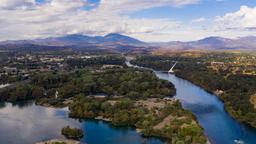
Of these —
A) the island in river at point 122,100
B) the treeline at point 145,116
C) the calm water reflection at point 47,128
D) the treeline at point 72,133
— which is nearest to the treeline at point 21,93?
the island in river at point 122,100

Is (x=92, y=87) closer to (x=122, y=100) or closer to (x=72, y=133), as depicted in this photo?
(x=122, y=100)

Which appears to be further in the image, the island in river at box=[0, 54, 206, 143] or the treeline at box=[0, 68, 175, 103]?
the treeline at box=[0, 68, 175, 103]

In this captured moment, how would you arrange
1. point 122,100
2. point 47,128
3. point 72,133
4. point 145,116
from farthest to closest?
1. point 122,100
2. point 145,116
3. point 47,128
4. point 72,133

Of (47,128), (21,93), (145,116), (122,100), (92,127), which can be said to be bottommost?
(92,127)

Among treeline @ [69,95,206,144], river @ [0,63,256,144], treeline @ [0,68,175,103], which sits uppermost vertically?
treeline @ [0,68,175,103]

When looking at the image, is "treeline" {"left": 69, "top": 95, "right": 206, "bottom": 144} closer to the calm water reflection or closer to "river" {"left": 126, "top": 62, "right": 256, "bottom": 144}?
the calm water reflection

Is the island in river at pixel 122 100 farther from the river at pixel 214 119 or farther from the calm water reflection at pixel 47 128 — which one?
the river at pixel 214 119

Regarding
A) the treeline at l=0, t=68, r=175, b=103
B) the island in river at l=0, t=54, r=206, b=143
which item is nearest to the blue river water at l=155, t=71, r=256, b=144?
the island in river at l=0, t=54, r=206, b=143

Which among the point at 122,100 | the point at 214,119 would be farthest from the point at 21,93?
the point at 214,119
